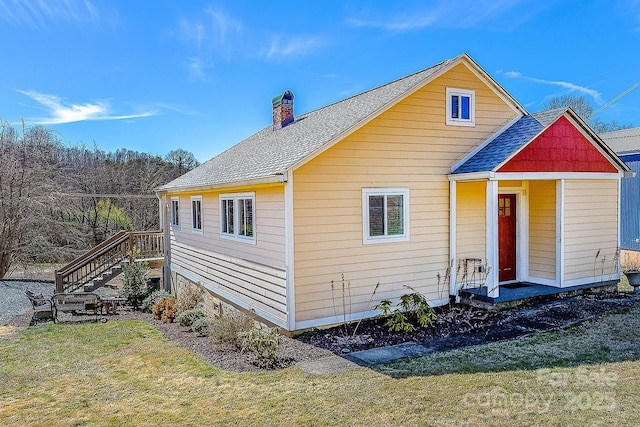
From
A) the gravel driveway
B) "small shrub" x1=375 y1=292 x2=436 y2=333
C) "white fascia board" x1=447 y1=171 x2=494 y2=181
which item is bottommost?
the gravel driveway

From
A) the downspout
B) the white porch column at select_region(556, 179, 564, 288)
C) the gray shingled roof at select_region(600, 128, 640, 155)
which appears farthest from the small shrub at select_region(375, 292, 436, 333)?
the gray shingled roof at select_region(600, 128, 640, 155)

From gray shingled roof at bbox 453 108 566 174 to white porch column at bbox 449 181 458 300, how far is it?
509mm

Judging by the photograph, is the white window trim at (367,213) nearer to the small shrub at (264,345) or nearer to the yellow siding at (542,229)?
the small shrub at (264,345)

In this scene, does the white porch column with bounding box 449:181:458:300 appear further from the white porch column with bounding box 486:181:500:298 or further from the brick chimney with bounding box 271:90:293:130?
the brick chimney with bounding box 271:90:293:130

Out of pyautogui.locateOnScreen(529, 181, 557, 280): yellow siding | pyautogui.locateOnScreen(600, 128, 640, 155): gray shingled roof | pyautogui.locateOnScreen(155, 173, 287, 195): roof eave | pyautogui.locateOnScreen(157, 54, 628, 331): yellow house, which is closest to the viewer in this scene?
pyautogui.locateOnScreen(155, 173, 287, 195): roof eave

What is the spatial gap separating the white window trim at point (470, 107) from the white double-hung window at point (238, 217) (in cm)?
504

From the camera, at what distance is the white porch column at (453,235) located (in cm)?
1028

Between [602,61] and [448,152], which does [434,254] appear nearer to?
[448,152]

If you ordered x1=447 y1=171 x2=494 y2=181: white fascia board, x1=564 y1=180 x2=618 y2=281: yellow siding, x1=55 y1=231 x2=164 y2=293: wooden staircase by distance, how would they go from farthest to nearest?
x1=55 y1=231 x2=164 y2=293: wooden staircase
x1=564 y1=180 x2=618 y2=281: yellow siding
x1=447 y1=171 x2=494 y2=181: white fascia board

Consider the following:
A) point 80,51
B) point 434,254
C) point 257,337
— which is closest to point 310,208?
point 257,337

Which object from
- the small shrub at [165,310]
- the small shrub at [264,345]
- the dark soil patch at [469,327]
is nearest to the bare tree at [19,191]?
the small shrub at [165,310]

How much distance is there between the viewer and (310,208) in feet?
28.3

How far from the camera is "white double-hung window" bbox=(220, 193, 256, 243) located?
10102 mm

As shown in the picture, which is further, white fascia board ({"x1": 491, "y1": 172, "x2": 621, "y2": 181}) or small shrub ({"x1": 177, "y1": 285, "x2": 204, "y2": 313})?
small shrub ({"x1": 177, "y1": 285, "x2": 204, "y2": 313})
